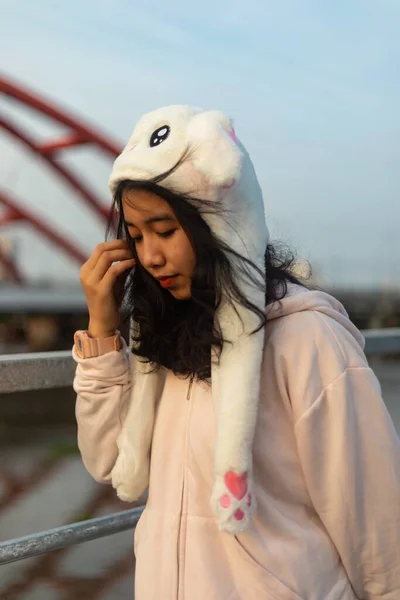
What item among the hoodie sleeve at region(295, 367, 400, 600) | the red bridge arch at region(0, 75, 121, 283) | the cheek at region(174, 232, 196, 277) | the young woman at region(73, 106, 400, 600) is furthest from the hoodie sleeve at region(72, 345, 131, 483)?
the red bridge arch at region(0, 75, 121, 283)

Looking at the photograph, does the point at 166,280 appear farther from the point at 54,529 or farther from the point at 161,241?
the point at 54,529

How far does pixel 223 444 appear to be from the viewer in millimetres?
1253

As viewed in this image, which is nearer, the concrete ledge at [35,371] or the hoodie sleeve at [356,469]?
the hoodie sleeve at [356,469]

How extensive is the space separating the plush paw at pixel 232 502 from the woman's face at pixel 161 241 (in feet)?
1.20

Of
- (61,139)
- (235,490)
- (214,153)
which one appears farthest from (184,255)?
(61,139)

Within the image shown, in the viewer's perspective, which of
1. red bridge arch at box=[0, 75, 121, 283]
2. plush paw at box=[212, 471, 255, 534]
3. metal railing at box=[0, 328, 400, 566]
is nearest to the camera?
plush paw at box=[212, 471, 255, 534]

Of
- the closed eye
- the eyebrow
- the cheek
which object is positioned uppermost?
the eyebrow

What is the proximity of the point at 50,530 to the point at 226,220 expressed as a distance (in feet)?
3.02

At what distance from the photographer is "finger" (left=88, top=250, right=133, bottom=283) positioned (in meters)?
1.52

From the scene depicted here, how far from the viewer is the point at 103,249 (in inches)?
60.5

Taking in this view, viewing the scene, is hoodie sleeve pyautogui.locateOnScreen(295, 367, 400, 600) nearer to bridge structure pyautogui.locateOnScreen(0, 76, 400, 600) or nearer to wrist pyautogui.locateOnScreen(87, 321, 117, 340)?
wrist pyautogui.locateOnScreen(87, 321, 117, 340)

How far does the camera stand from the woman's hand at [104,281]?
1.51 meters

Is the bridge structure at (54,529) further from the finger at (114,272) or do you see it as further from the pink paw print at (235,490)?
the pink paw print at (235,490)

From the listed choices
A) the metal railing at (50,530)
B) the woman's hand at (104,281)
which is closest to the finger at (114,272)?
the woman's hand at (104,281)
